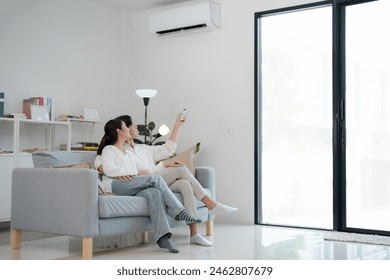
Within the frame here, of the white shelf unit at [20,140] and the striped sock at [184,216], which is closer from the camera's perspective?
the striped sock at [184,216]

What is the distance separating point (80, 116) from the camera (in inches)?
251

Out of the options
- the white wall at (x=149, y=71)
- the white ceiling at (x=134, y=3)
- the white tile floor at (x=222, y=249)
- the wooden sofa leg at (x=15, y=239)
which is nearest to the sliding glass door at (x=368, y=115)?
the white tile floor at (x=222, y=249)

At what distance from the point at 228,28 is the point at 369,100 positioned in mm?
1849

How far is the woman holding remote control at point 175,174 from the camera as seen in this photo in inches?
A: 181

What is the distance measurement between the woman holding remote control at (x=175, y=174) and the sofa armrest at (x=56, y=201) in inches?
18.8

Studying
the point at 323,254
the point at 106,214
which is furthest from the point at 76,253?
the point at 323,254

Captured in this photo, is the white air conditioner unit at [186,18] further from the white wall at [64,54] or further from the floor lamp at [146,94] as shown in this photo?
the floor lamp at [146,94]

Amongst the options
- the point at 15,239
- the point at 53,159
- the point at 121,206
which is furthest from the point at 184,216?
the point at 15,239

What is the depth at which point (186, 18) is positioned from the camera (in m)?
6.39

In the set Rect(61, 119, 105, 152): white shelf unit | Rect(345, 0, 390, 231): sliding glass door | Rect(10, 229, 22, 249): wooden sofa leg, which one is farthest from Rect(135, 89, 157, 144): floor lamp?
Rect(10, 229, 22, 249): wooden sofa leg

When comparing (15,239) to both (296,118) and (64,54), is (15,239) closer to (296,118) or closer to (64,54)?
(64,54)

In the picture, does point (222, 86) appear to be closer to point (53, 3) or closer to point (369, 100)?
point (369, 100)

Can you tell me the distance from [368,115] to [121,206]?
2.65 m
